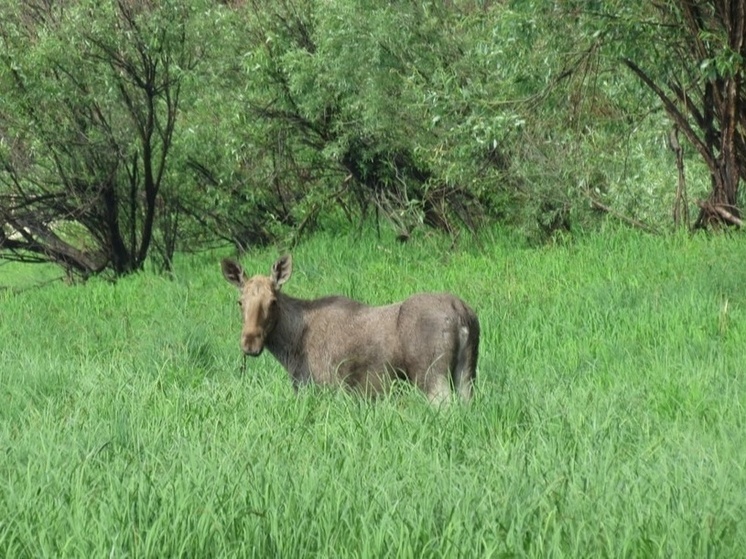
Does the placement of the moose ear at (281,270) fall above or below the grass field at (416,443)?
above

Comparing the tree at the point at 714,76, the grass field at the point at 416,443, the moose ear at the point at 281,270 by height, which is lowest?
the grass field at the point at 416,443

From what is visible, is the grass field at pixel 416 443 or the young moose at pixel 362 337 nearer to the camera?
the grass field at pixel 416 443

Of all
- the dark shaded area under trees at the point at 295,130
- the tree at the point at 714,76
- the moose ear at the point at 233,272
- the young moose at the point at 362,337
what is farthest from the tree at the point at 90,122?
the young moose at the point at 362,337

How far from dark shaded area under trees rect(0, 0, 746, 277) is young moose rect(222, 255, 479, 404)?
4405 mm

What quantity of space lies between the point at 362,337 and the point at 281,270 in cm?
99

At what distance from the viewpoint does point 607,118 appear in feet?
48.9

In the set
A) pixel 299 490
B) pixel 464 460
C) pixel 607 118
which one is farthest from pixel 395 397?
pixel 607 118

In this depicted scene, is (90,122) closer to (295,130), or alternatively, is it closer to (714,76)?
(295,130)

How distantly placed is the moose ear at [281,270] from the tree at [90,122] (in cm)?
970

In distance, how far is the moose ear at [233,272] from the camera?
9547 millimetres

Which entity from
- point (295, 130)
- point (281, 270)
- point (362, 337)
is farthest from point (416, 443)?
point (295, 130)

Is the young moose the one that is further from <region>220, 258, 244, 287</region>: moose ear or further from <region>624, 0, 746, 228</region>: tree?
<region>624, 0, 746, 228</region>: tree

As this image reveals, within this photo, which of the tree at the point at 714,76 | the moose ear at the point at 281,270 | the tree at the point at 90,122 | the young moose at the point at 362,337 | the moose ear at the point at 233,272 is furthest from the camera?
the tree at the point at 90,122

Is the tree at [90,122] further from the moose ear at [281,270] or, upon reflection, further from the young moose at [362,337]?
the young moose at [362,337]
